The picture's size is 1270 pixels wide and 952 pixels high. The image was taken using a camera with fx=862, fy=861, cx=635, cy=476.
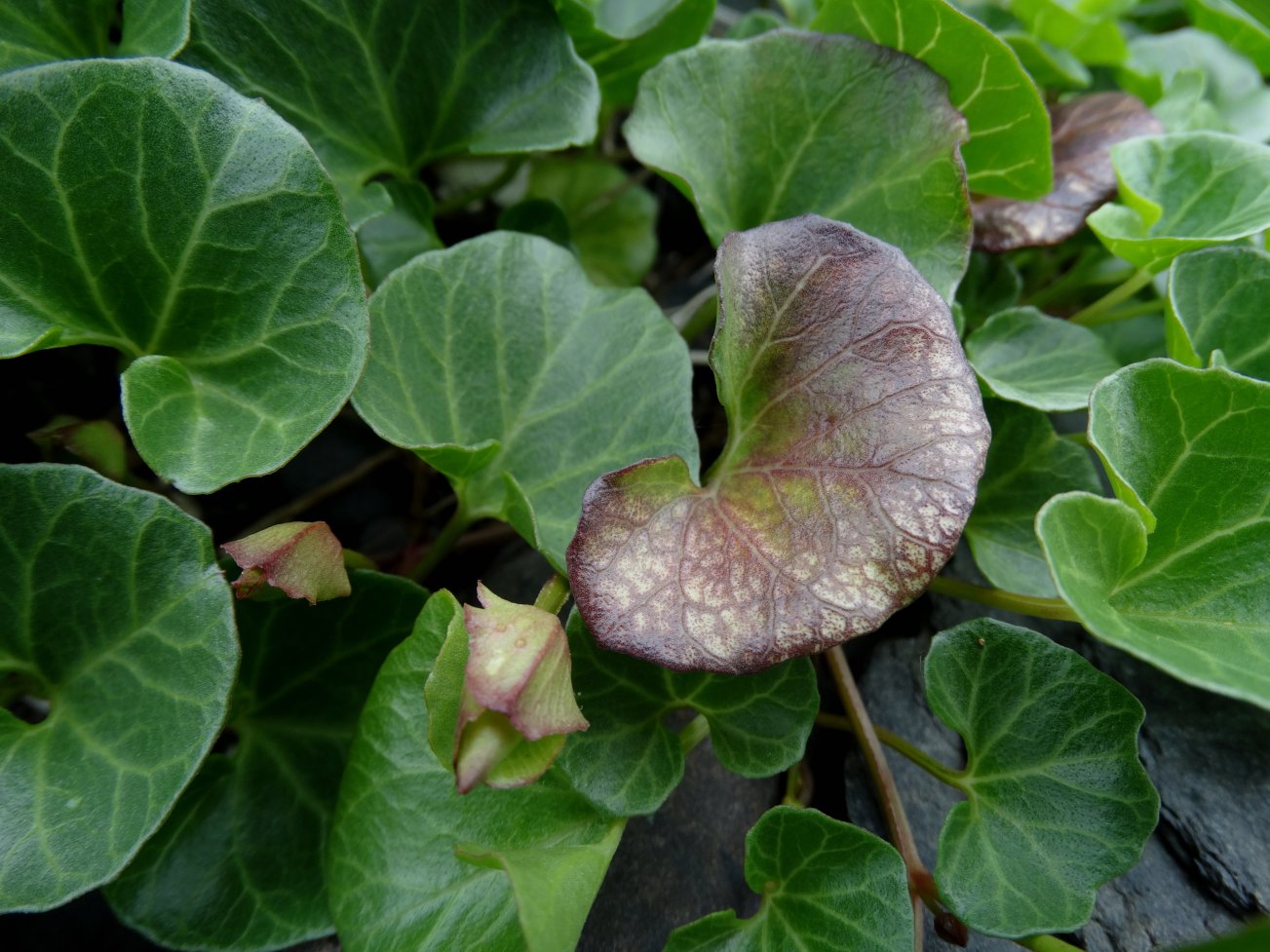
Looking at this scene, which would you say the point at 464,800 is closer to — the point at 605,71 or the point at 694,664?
the point at 694,664

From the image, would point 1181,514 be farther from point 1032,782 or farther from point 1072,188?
point 1072,188

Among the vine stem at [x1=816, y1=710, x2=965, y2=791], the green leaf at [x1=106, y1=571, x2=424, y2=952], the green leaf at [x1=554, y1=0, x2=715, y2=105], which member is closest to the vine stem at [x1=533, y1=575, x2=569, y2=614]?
the green leaf at [x1=106, y1=571, x2=424, y2=952]

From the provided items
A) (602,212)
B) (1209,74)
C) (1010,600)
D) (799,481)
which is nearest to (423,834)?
(799,481)

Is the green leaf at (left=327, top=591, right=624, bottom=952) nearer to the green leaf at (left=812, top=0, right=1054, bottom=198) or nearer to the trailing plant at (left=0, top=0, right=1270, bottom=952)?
the trailing plant at (left=0, top=0, right=1270, bottom=952)

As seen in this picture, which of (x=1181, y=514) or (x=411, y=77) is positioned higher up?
(x=411, y=77)

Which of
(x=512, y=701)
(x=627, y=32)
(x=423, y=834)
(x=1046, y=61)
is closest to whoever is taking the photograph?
(x=512, y=701)

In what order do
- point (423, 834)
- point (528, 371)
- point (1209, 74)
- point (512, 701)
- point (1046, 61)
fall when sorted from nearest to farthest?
point (512, 701), point (423, 834), point (528, 371), point (1046, 61), point (1209, 74)

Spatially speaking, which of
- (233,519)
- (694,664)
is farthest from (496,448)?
(233,519)
